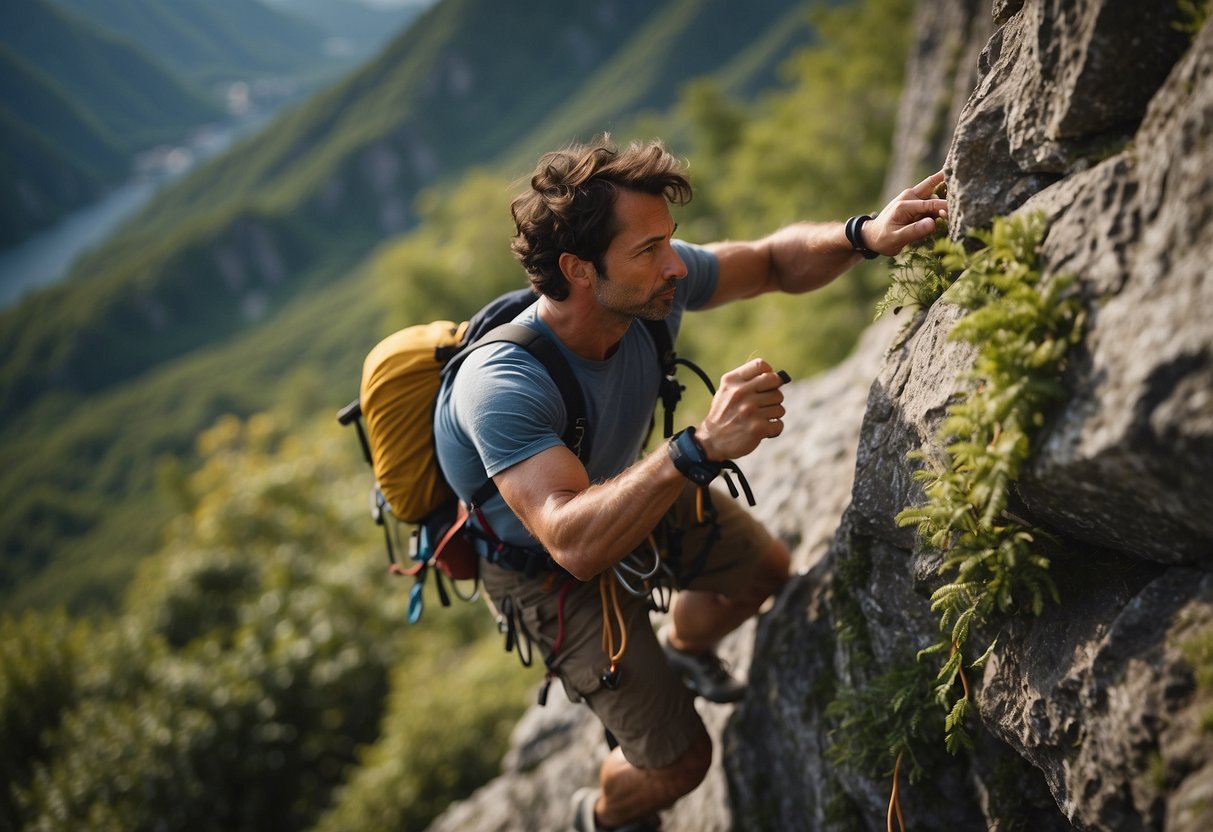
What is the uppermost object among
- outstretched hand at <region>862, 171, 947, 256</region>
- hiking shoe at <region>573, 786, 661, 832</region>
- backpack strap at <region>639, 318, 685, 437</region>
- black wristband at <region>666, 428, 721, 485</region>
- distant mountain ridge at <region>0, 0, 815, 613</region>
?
outstretched hand at <region>862, 171, 947, 256</region>

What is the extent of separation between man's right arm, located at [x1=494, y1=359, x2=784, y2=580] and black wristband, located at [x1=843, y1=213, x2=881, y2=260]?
1247 mm

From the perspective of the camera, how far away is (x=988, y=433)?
2.90 metres

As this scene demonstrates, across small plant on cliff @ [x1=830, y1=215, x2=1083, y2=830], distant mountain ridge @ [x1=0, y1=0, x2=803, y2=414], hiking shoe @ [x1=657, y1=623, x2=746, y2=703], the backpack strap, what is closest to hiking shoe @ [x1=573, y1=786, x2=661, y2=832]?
hiking shoe @ [x1=657, y1=623, x2=746, y2=703]

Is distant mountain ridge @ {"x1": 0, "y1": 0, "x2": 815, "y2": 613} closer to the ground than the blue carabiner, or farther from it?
closer to the ground

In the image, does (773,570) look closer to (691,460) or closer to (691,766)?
(691,766)

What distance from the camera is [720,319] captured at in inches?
1812

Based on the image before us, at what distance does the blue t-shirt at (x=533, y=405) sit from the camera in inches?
149

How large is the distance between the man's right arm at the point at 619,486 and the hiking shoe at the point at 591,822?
252 centimetres

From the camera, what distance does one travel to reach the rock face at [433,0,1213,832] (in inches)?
94.9

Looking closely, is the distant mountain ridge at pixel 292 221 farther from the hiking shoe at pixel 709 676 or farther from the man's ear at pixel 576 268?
the man's ear at pixel 576 268

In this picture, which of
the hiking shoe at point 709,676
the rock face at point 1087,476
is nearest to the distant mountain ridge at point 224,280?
the hiking shoe at point 709,676

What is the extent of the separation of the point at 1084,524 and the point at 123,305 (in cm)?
18777

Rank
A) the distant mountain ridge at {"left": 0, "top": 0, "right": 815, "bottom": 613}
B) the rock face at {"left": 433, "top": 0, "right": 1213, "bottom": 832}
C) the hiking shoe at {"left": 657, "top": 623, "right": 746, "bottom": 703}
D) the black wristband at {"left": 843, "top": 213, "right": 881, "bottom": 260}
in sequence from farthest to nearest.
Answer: the distant mountain ridge at {"left": 0, "top": 0, "right": 815, "bottom": 613}, the hiking shoe at {"left": 657, "top": 623, "right": 746, "bottom": 703}, the black wristband at {"left": 843, "top": 213, "right": 881, "bottom": 260}, the rock face at {"left": 433, "top": 0, "right": 1213, "bottom": 832}

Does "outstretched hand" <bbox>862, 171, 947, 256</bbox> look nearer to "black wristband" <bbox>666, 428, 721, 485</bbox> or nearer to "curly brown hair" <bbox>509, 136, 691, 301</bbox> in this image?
"curly brown hair" <bbox>509, 136, 691, 301</bbox>
